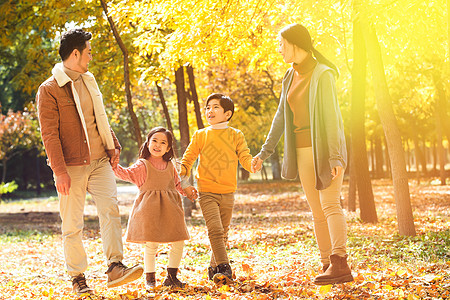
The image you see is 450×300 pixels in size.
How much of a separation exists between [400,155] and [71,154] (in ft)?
18.6

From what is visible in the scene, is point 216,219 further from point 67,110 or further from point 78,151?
point 67,110

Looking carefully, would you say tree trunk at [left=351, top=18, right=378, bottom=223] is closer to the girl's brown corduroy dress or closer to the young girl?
the young girl

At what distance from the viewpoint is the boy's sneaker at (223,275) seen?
5664mm

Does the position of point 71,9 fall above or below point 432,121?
above

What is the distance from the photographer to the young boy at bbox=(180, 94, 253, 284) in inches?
228

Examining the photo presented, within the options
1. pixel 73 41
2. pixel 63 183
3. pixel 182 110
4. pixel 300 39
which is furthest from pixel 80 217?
pixel 182 110

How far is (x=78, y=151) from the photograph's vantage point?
526cm

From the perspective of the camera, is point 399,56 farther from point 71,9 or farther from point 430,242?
point 71,9

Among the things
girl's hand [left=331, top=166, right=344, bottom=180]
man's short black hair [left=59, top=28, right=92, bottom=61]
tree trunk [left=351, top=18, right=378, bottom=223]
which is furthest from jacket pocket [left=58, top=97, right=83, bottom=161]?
tree trunk [left=351, top=18, right=378, bottom=223]

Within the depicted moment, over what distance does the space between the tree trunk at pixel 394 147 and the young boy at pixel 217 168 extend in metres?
3.99

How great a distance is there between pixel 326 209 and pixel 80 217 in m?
2.24

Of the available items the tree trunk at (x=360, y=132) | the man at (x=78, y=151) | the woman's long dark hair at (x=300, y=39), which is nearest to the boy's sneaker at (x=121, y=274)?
the man at (x=78, y=151)

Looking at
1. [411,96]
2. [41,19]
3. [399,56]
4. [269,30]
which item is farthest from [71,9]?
[411,96]

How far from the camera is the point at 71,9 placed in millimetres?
13133
